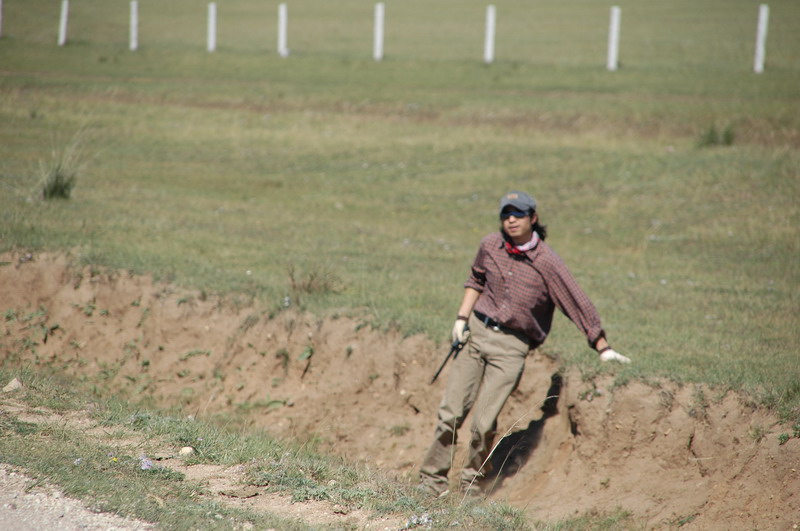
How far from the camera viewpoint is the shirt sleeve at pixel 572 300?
6.00 metres

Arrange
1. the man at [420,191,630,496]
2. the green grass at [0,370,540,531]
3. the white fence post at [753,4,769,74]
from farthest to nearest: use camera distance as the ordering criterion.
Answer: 1. the white fence post at [753,4,769,74]
2. the man at [420,191,630,496]
3. the green grass at [0,370,540,531]

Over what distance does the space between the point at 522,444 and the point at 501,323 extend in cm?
173

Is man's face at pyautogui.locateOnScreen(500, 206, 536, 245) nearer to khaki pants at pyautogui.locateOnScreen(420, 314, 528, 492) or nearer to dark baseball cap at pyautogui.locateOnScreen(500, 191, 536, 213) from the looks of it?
dark baseball cap at pyautogui.locateOnScreen(500, 191, 536, 213)

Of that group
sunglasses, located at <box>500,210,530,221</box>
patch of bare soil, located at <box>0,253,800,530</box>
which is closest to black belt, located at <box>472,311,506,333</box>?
sunglasses, located at <box>500,210,530,221</box>

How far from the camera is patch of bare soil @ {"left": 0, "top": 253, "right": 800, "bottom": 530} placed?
6.47 metres

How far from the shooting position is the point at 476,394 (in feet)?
21.1

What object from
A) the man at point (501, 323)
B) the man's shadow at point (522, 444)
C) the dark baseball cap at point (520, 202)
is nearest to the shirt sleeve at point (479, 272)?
the man at point (501, 323)

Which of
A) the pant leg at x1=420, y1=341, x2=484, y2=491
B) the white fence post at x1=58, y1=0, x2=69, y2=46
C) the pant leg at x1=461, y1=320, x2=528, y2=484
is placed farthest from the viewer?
the white fence post at x1=58, y1=0, x2=69, y2=46

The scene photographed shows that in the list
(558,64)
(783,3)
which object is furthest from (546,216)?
(783,3)

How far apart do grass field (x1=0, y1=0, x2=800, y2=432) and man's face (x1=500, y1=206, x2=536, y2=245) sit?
1902 millimetres

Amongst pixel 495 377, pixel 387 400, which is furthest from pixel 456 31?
pixel 495 377

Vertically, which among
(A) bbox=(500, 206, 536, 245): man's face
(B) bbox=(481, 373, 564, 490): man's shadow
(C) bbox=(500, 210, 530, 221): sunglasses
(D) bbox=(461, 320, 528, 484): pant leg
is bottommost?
(B) bbox=(481, 373, 564, 490): man's shadow

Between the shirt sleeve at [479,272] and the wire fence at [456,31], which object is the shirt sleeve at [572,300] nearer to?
the shirt sleeve at [479,272]

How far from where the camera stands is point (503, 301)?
6.20m
